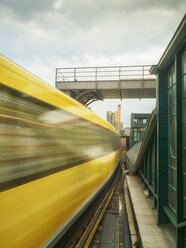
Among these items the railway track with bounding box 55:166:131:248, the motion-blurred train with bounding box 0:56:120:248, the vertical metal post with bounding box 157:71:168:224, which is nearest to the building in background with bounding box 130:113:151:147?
the railway track with bounding box 55:166:131:248

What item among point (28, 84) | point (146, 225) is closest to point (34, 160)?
point (28, 84)

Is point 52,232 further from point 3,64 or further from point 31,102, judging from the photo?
point 3,64

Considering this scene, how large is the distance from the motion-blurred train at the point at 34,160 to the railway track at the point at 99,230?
2.42 ft

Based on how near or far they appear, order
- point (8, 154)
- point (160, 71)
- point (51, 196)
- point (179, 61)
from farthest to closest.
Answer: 1. point (160, 71)
2. point (179, 61)
3. point (51, 196)
4. point (8, 154)

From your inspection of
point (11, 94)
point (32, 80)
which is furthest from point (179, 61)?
point (11, 94)

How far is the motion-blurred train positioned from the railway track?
74 centimetres

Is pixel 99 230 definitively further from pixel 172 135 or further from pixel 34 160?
pixel 34 160

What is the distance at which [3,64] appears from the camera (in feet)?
7.16

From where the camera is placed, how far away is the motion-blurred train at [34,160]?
2.13 meters

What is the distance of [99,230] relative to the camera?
5047mm

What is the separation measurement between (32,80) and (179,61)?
2.80m

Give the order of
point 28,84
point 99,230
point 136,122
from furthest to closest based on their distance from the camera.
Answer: point 136,122 → point 99,230 → point 28,84

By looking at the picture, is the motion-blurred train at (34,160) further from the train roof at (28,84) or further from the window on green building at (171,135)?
the window on green building at (171,135)

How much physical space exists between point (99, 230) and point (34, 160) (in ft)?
11.6
